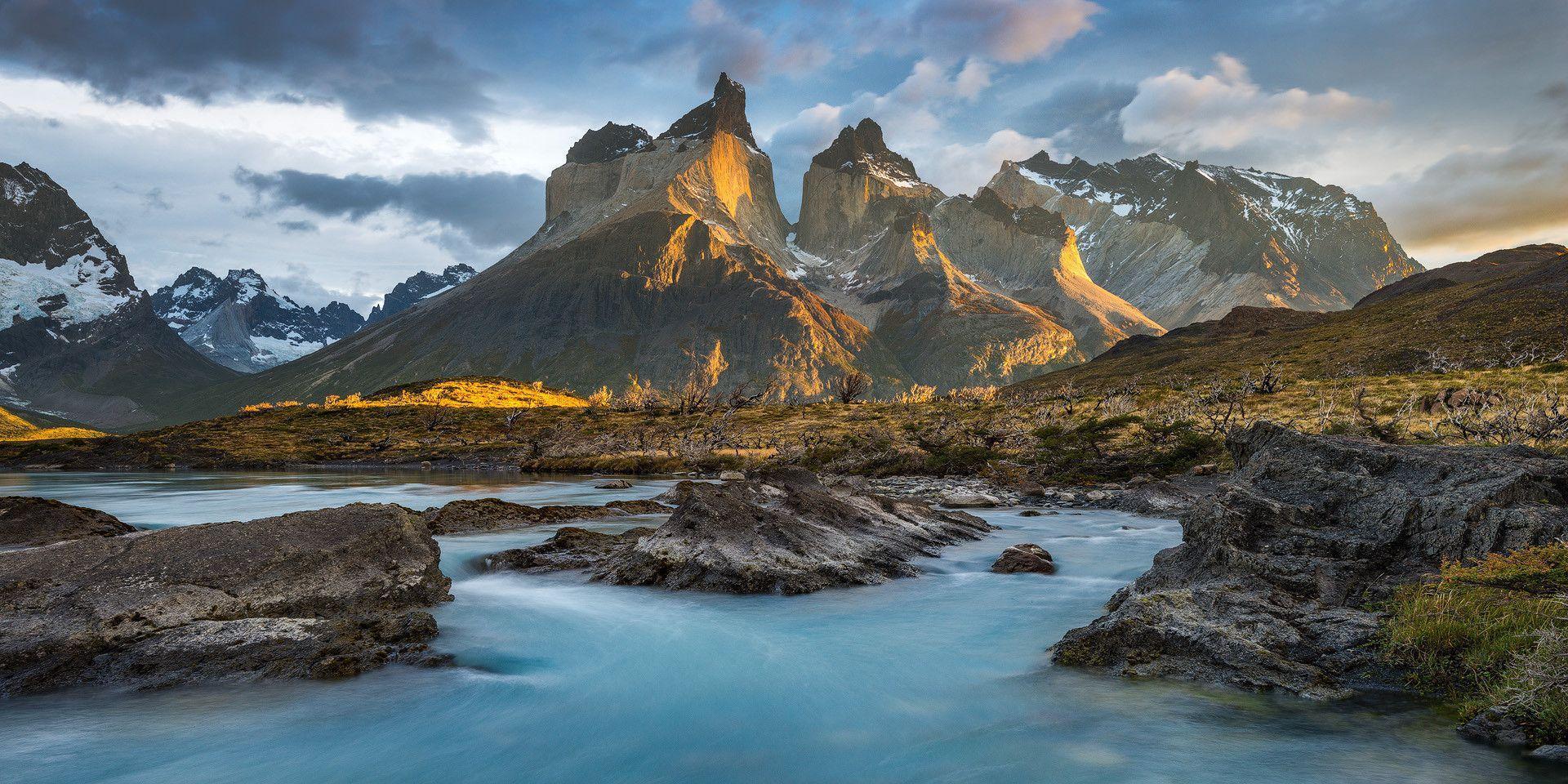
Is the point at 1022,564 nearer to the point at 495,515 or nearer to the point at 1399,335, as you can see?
the point at 495,515

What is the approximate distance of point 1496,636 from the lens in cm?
812

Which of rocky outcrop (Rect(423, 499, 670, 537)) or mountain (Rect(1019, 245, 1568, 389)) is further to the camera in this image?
mountain (Rect(1019, 245, 1568, 389))

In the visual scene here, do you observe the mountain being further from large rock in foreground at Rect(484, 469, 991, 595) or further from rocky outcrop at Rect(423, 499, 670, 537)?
rocky outcrop at Rect(423, 499, 670, 537)

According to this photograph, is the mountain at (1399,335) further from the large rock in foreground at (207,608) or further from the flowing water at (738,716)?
the large rock in foreground at (207,608)

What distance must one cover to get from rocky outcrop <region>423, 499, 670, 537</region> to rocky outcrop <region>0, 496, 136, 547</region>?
26.0ft

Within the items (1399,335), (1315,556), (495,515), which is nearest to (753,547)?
(1315,556)

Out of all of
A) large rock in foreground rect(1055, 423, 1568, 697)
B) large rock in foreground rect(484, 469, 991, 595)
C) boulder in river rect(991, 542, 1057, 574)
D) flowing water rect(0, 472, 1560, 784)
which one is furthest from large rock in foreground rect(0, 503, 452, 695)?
boulder in river rect(991, 542, 1057, 574)

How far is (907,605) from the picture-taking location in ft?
49.5

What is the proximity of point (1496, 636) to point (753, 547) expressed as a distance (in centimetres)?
1163

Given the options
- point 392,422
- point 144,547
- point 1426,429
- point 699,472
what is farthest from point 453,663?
point 392,422

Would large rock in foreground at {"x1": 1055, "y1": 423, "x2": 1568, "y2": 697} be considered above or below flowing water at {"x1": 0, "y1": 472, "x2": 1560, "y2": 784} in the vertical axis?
above

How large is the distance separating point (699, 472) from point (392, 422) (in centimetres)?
7157

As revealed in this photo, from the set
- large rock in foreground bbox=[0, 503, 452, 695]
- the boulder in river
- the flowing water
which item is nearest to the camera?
the flowing water

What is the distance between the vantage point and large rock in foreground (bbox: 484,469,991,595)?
1562cm
